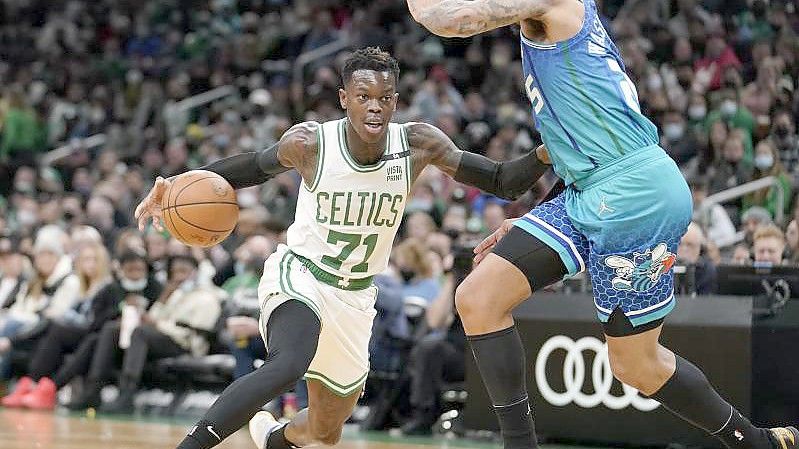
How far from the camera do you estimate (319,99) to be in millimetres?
16969

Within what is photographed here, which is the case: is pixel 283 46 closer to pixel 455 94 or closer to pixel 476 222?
pixel 455 94

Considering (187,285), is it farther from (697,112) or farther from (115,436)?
(697,112)

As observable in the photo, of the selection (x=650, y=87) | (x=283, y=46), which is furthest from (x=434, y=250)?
(x=283, y=46)

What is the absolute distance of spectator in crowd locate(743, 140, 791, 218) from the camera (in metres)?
10.9

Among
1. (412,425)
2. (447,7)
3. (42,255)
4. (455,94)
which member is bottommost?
(412,425)

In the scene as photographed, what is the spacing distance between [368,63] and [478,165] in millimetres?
685

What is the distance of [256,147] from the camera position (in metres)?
17.1

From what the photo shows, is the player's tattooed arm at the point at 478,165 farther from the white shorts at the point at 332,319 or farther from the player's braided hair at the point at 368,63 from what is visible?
the white shorts at the point at 332,319

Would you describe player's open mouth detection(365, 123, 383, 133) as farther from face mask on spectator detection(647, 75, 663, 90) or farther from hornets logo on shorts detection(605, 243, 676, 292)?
face mask on spectator detection(647, 75, 663, 90)

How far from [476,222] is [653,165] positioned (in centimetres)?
693

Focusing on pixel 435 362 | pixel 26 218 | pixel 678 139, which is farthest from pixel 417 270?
pixel 26 218

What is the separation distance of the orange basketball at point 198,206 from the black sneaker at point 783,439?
2.61 meters

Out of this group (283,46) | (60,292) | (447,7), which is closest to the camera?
(447,7)

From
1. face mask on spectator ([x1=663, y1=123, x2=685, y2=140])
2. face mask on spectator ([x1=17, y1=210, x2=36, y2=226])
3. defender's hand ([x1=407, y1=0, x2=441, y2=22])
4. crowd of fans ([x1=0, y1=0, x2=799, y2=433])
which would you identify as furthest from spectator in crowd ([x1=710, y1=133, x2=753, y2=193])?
face mask on spectator ([x1=17, y1=210, x2=36, y2=226])
